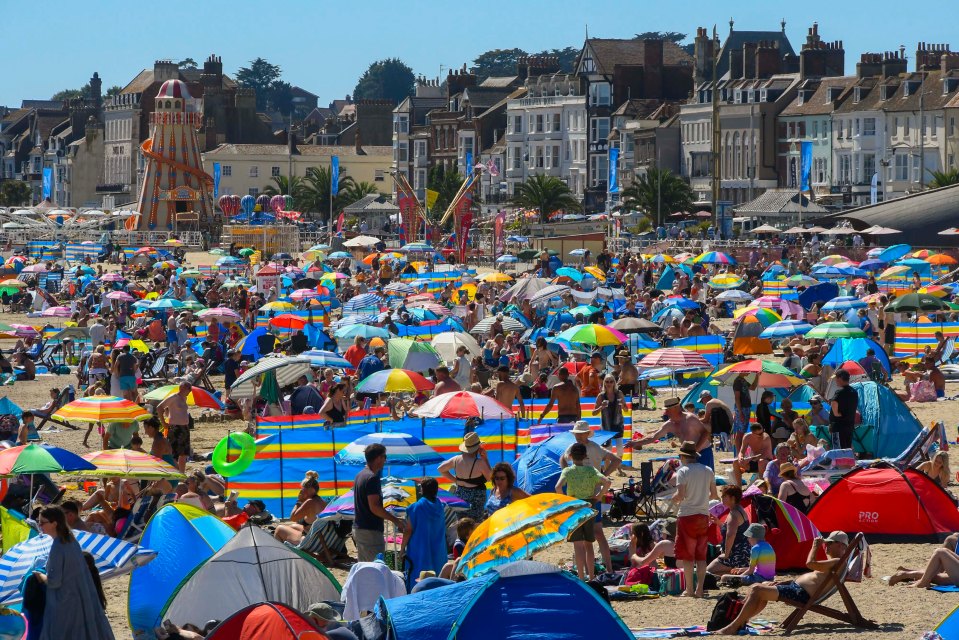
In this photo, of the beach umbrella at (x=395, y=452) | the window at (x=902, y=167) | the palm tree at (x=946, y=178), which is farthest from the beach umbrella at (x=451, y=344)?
the window at (x=902, y=167)

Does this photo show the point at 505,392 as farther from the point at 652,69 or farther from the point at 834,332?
the point at 652,69

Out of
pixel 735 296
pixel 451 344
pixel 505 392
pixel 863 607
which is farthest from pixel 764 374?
pixel 735 296

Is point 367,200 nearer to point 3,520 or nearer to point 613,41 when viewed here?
point 613,41

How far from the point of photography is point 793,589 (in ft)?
33.6

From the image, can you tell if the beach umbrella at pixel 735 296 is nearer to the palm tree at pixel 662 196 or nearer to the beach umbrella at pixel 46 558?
the beach umbrella at pixel 46 558

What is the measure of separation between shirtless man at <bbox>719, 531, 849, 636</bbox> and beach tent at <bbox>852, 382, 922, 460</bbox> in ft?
19.6

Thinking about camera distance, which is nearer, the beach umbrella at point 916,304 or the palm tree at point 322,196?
the beach umbrella at point 916,304

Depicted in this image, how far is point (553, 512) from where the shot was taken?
32.5ft

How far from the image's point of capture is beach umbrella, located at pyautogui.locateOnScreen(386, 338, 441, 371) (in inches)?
777

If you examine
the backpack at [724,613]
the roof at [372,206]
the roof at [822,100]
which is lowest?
the backpack at [724,613]

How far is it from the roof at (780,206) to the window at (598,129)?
65.6ft

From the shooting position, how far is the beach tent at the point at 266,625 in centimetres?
866

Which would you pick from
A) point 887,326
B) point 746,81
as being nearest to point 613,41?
point 746,81

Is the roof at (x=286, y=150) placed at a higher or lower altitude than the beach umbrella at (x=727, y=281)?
higher
